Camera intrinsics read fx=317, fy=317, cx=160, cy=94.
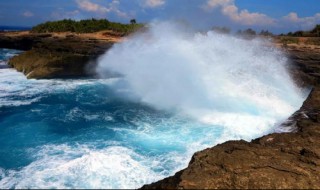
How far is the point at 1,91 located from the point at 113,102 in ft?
23.0

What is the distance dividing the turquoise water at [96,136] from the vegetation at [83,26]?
2930 centimetres

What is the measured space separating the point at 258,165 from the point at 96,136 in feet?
20.7

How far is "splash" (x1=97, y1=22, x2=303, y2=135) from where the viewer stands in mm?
14547

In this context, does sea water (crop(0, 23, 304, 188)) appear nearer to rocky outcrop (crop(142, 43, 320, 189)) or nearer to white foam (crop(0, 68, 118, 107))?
white foam (crop(0, 68, 118, 107))

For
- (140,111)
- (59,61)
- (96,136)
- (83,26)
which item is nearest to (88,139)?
(96,136)

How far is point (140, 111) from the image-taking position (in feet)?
47.9

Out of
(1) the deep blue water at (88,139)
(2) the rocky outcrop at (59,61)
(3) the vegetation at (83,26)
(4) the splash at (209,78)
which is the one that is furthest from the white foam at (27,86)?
(3) the vegetation at (83,26)

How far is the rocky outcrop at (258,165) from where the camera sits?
581 cm

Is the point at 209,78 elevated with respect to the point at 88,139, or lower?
elevated

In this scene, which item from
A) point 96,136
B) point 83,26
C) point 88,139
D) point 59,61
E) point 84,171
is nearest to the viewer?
point 84,171

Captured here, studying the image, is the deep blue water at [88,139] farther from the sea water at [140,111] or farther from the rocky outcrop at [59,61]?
the rocky outcrop at [59,61]

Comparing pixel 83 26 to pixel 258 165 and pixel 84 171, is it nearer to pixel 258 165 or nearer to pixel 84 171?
pixel 84 171

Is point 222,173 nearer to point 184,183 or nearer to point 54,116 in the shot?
point 184,183

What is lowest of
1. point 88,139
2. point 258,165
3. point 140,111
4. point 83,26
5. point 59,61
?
point 88,139
